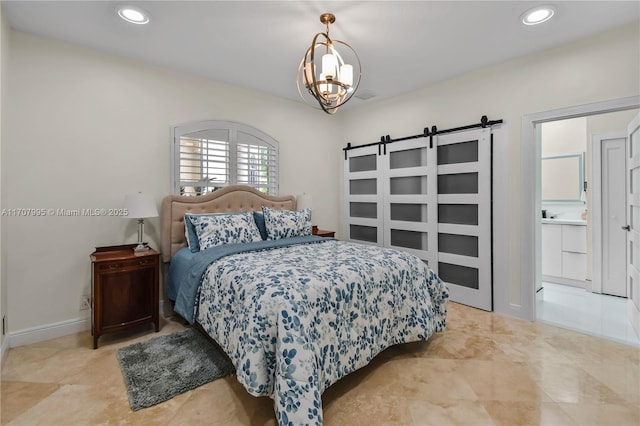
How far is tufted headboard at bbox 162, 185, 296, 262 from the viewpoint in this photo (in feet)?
10.4

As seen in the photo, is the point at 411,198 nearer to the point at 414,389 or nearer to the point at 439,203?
the point at 439,203

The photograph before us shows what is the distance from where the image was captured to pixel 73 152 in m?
2.79

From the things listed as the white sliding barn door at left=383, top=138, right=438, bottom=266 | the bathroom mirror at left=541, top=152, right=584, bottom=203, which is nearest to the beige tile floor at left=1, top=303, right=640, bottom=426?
the white sliding barn door at left=383, top=138, right=438, bottom=266

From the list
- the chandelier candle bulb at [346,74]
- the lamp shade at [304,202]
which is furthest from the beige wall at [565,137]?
the chandelier candle bulb at [346,74]

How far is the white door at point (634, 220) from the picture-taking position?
268 cm

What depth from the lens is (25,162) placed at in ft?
8.47

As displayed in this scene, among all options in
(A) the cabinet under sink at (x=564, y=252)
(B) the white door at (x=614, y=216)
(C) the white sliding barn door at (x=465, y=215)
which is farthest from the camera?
(A) the cabinet under sink at (x=564, y=252)

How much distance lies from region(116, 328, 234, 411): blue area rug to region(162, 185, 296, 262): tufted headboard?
93 cm

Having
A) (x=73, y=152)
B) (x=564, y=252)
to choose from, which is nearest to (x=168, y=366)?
(x=73, y=152)

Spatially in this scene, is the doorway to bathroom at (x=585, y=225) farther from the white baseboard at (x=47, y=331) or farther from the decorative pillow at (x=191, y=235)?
the white baseboard at (x=47, y=331)

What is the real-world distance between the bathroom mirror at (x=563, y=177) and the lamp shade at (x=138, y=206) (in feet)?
17.3

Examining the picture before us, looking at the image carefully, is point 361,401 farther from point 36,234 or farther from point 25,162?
point 25,162

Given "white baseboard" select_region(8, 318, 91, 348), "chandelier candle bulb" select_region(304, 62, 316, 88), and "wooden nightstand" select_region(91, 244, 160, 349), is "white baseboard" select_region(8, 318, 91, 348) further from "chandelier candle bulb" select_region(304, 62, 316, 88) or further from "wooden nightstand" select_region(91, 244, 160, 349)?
"chandelier candle bulb" select_region(304, 62, 316, 88)

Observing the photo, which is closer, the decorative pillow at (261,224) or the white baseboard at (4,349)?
the white baseboard at (4,349)
